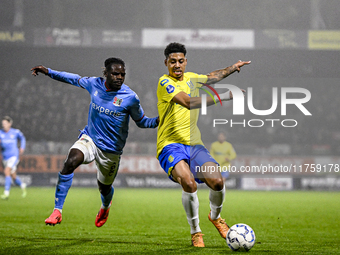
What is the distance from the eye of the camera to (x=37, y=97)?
2352 centimetres

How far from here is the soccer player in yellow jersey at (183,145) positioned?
4.81 metres

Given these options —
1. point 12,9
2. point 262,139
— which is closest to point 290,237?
point 262,139

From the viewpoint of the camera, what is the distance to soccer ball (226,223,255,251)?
14.9 feet

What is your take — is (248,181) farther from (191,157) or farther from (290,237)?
(191,157)

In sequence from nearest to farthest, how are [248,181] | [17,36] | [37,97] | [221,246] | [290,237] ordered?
[221,246]
[290,237]
[248,181]
[17,36]
[37,97]

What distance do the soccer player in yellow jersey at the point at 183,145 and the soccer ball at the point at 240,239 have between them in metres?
0.45

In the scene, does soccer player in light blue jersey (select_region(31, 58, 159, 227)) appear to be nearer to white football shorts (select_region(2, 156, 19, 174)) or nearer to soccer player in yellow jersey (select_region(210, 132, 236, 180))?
white football shorts (select_region(2, 156, 19, 174))

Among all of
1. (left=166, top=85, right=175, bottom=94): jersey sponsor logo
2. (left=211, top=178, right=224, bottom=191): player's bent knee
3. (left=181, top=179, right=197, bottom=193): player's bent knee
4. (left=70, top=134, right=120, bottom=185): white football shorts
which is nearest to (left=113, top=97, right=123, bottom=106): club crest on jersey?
(left=70, top=134, right=120, bottom=185): white football shorts

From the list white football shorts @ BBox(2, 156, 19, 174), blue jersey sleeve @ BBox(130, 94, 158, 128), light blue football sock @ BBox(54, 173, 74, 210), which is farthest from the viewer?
white football shorts @ BBox(2, 156, 19, 174)

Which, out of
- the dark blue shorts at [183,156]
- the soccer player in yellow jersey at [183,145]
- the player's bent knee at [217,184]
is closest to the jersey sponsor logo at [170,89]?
the soccer player in yellow jersey at [183,145]

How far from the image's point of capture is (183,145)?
5.04 m

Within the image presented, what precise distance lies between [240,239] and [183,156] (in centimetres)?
109

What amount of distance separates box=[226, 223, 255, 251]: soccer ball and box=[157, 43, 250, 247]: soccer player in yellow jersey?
449mm

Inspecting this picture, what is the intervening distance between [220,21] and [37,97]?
11092mm
